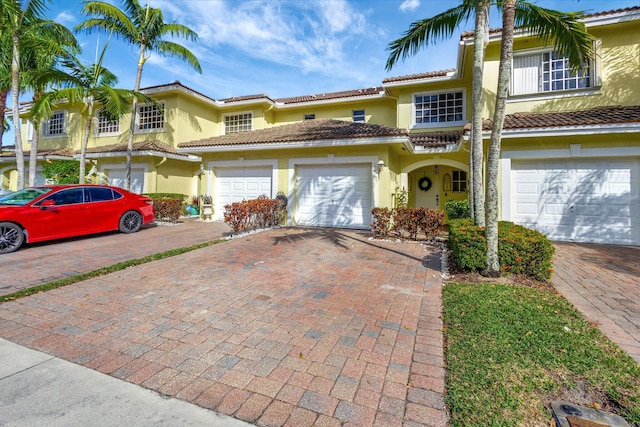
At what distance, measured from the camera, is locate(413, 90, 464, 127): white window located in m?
13.4

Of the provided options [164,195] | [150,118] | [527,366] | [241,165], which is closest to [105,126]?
[150,118]

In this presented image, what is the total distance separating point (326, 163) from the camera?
1138 centimetres

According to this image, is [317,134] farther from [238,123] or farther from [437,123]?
[238,123]

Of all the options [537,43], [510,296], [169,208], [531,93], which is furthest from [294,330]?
[537,43]

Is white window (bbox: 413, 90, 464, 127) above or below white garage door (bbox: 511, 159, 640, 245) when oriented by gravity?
above

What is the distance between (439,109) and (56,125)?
2379 centimetres

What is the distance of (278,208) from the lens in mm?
11609

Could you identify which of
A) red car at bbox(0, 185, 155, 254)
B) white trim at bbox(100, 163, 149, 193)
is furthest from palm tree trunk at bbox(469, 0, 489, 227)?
white trim at bbox(100, 163, 149, 193)

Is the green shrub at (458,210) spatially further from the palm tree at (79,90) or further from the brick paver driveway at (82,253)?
the palm tree at (79,90)

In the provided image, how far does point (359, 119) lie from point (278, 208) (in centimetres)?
758

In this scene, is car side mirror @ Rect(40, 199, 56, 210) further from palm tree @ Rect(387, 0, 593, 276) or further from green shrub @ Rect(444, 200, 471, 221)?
green shrub @ Rect(444, 200, 471, 221)

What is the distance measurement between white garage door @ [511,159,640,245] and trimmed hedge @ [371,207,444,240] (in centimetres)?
301

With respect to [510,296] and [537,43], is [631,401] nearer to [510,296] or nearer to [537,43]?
[510,296]

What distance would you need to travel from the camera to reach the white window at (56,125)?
19547 mm
